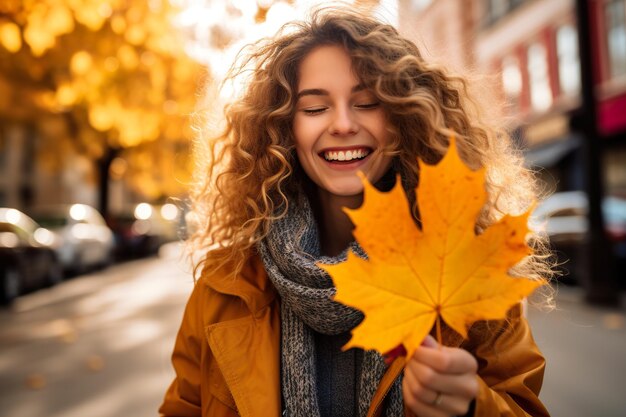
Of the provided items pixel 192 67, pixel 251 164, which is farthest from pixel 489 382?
pixel 192 67

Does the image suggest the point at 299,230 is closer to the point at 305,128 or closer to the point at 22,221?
the point at 305,128

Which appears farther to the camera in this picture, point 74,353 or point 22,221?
point 22,221

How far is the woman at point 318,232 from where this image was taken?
1547 mm

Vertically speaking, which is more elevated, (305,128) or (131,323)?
(305,128)

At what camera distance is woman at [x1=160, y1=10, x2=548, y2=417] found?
1.55 metres

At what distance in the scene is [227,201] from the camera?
6.34 feet

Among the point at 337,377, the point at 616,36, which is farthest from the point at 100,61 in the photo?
the point at 616,36

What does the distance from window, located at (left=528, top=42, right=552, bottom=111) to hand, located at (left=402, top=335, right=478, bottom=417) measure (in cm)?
1849

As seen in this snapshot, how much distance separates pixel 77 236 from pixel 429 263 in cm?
1393

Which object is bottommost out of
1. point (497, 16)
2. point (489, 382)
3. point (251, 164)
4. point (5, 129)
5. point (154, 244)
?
point (154, 244)

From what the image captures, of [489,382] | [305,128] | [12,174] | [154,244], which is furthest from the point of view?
[12,174]

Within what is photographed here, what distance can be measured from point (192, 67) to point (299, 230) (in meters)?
8.26

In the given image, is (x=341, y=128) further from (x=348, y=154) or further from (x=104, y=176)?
(x=104, y=176)

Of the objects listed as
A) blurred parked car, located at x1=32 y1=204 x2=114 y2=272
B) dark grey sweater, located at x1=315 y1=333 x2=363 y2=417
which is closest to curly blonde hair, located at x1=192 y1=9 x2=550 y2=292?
dark grey sweater, located at x1=315 y1=333 x2=363 y2=417
